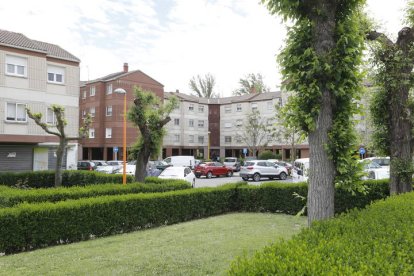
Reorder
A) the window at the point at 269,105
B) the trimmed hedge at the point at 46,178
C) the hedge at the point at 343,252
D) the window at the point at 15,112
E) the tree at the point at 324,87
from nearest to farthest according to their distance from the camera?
1. the hedge at the point at 343,252
2. the tree at the point at 324,87
3. the trimmed hedge at the point at 46,178
4. the window at the point at 15,112
5. the window at the point at 269,105

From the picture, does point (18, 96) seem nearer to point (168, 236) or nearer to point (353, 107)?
point (168, 236)

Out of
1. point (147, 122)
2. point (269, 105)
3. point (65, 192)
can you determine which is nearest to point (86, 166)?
point (147, 122)

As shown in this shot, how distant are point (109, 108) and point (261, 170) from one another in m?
23.3

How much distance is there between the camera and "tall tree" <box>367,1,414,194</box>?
31.1ft

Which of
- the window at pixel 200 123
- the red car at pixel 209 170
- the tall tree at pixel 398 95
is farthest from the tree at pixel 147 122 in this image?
the window at pixel 200 123

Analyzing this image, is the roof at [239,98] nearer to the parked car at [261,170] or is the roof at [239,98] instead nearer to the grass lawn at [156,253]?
the parked car at [261,170]

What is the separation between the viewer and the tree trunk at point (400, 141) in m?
9.71

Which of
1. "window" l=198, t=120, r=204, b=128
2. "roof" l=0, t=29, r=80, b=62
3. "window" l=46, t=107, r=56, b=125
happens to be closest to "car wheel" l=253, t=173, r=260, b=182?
"window" l=46, t=107, r=56, b=125

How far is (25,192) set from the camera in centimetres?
1110

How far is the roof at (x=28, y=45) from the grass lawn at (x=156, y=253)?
17.1 m

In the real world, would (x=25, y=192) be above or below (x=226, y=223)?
above

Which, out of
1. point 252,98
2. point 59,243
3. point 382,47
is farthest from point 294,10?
point 252,98

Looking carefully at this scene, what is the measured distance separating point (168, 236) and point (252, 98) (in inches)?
1867

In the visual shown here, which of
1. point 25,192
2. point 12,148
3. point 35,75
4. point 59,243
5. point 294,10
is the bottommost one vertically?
point 59,243
